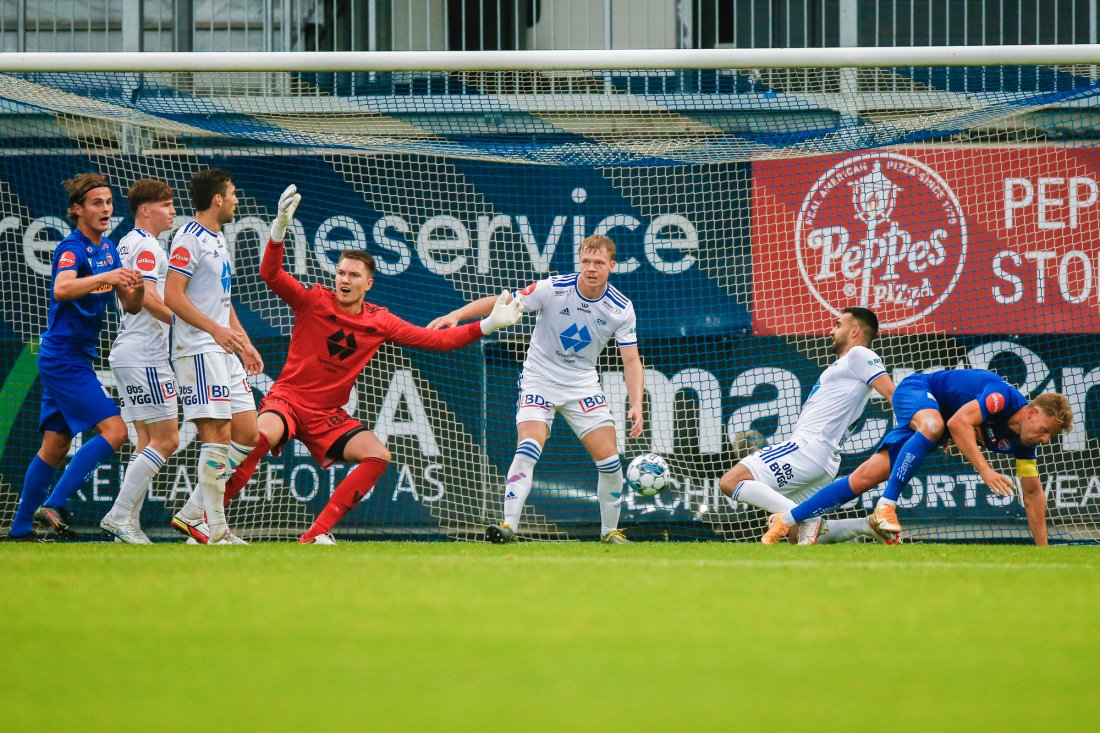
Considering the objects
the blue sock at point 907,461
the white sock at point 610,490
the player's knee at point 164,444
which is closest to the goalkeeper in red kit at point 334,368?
the player's knee at point 164,444

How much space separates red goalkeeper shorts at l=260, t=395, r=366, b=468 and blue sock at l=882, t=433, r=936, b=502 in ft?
11.0

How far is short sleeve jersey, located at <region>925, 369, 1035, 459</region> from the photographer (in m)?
7.73

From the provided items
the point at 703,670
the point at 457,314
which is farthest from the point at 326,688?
the point at 457,314

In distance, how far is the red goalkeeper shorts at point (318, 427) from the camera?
769cm

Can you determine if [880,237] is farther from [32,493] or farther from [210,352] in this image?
[32,493]

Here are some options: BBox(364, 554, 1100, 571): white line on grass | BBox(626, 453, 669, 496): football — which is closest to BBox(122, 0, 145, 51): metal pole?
BBox(626, 453, 669, 496): football

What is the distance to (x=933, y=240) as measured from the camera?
985 centimetres

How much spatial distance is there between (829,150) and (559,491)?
3300 mm

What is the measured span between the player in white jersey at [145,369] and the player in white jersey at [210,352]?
31 centimetres

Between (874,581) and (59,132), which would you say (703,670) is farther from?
(59,132)

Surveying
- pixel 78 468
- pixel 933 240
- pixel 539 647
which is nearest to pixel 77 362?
pixel 78 468

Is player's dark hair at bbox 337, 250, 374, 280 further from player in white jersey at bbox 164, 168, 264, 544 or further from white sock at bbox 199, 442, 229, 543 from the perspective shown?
white sock at bbox 199, 442, 229, 543

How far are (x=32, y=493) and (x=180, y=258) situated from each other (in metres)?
1.87

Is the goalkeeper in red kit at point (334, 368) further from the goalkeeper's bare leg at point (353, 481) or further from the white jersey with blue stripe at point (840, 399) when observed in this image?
the white jersey with blue stripe at point (840, 399)
